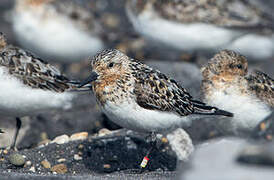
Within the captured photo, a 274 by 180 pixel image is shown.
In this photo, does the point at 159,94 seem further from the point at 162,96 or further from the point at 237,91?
the point at 237,91

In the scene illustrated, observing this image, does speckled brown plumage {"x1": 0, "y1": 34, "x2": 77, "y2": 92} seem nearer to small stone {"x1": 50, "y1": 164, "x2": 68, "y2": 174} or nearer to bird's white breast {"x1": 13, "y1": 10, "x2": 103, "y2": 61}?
small stone {"x1": 50, "y1": 164, "x2": 68, "y2": 174}

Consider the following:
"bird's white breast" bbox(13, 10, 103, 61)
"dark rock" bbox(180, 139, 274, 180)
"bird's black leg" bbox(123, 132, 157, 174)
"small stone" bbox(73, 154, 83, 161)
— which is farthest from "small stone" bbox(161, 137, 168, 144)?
"bird's white breast" bbox(13, 10, 103, 61)

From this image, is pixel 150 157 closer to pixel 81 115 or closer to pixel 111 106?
pixel 111 106

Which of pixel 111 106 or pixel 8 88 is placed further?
pixel 8 88

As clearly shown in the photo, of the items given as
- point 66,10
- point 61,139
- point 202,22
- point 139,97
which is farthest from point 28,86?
point 66,10

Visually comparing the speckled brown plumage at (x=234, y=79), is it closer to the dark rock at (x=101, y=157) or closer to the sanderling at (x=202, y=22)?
the dark rock at (x=101, y=157)

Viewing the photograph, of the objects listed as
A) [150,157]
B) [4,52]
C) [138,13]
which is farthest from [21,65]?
[138,13]
